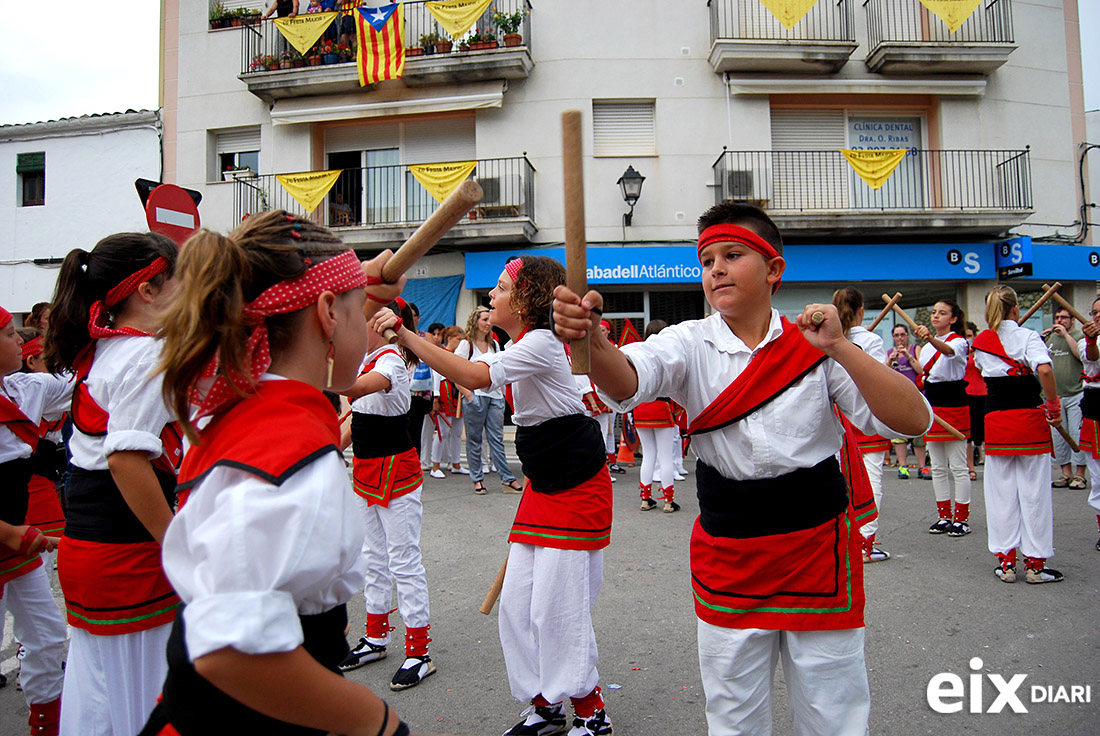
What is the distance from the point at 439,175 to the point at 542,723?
12766mm

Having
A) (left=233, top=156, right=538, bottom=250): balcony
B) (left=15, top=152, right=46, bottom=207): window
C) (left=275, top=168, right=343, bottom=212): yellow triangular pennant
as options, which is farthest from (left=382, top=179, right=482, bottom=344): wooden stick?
(left=15, top=152, right=46, bottom=207): window

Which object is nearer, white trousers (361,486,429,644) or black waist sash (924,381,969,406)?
white trousers (361,486,429,644)

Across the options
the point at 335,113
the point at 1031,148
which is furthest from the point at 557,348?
the point at 1031,148

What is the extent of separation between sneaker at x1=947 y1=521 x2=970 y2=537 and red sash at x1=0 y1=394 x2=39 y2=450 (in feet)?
24.6

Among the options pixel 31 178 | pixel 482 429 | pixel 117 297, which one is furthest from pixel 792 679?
pixel 31 178

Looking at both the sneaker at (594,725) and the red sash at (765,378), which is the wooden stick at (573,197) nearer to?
the red sash at (765,378)

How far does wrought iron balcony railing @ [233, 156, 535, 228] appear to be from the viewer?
15117mm

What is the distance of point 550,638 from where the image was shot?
3.30 m

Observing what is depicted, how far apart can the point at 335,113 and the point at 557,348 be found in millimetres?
14052

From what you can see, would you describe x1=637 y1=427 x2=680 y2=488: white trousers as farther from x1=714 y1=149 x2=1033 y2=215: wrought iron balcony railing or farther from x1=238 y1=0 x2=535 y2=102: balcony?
x1=238 y1=0 x2=535 y2=102: balcony

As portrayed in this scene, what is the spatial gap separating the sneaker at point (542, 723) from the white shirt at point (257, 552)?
2.39 meters

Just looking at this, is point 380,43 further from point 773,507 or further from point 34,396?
point 773,507

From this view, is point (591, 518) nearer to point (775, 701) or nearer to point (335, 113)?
point (775, 701)

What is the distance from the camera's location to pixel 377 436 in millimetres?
4359
